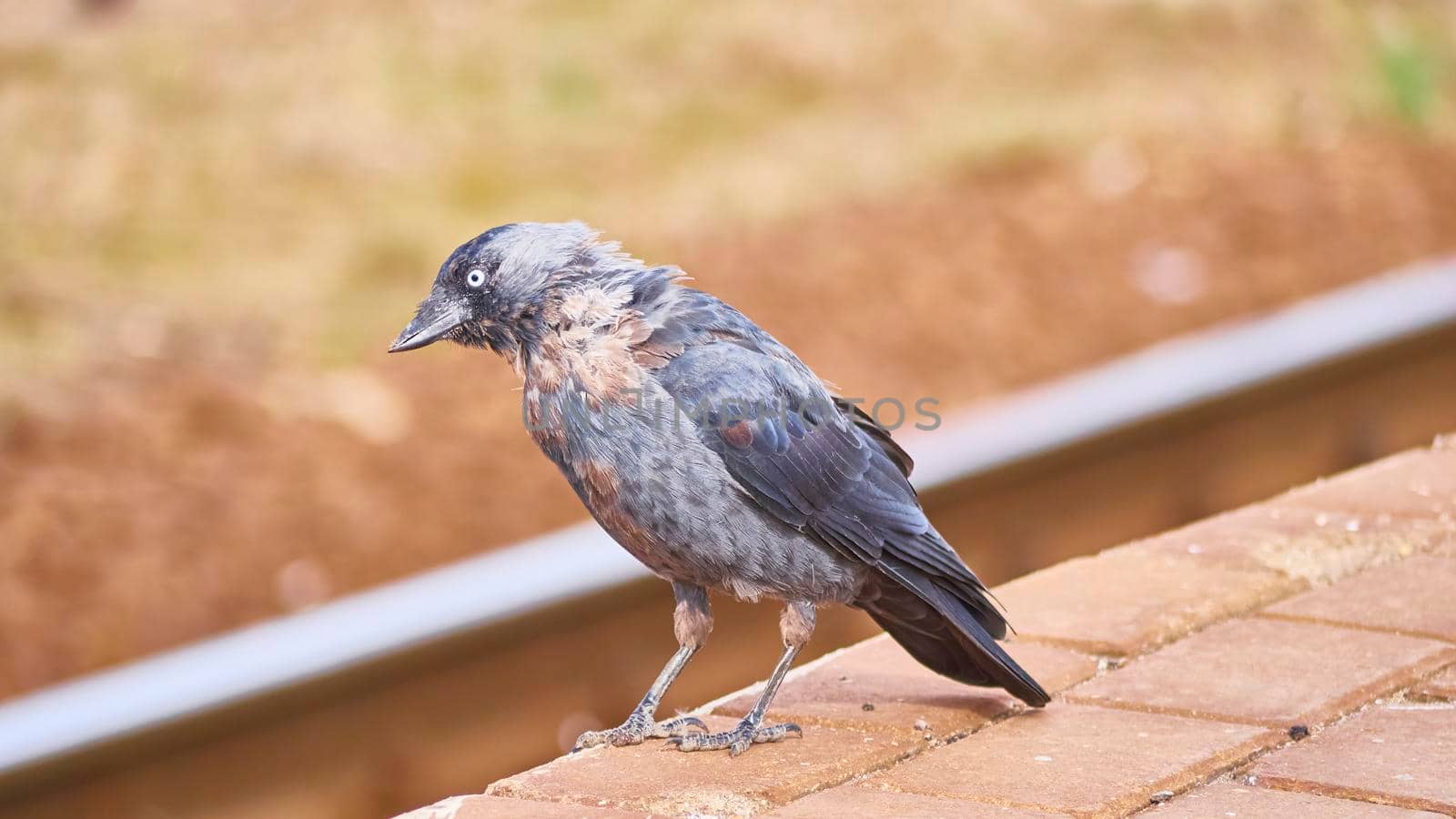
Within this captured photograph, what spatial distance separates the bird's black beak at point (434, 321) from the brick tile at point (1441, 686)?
1.73 metres

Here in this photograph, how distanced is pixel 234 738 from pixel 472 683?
57cm

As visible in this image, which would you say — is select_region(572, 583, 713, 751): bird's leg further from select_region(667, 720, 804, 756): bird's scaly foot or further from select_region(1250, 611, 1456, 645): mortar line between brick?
select_region(1250, 611, 1456, 645): mortar line between brick

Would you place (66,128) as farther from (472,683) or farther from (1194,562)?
(1194,562)

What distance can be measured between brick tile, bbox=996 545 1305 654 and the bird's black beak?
1.28 m

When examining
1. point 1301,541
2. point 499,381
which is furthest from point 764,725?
Answer: point 499,381

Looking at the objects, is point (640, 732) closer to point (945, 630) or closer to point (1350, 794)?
point (945, 630)

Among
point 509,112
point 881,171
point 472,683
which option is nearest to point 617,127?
point 509,112

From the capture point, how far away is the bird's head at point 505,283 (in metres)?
2.90

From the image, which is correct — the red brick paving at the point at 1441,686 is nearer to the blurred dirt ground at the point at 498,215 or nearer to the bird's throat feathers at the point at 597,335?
the bird's throat feathers at the point at 597,335

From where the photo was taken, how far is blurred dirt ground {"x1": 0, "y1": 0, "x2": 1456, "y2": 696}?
5848 mm

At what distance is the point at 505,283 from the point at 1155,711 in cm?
129

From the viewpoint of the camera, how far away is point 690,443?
2867 millimetres

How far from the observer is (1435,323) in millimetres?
6832

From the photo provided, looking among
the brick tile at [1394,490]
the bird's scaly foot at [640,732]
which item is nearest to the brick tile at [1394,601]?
the brick tile at [1394,490]
